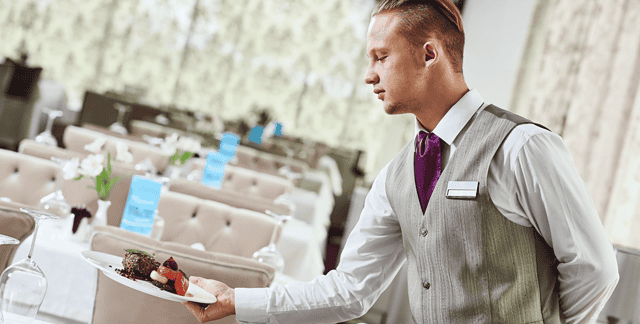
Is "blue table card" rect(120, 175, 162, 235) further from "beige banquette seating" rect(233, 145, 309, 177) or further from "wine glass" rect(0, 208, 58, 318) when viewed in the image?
"beige banquette seating" rect(233, 145, 309, 177)

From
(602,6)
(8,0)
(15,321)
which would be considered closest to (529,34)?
(602,6)

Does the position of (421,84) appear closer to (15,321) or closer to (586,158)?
(15,321)

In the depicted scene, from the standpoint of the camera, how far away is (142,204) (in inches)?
90.7

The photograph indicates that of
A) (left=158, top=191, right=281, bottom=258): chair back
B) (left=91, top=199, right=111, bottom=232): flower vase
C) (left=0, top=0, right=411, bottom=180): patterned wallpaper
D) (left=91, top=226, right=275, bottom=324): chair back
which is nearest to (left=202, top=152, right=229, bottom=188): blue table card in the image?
(left=158, top=191, right=281, bottom=258): chair back

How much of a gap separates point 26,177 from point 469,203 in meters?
2.40

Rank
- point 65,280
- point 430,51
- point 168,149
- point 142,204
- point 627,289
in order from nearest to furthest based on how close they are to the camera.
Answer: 1. point 430,51
2. point 65,280
3. point 627,289
4. point 142,204
5. point 168,149

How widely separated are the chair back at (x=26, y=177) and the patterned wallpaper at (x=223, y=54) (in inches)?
308

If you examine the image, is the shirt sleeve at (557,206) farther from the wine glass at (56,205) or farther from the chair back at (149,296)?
the wine glass at (56,205)

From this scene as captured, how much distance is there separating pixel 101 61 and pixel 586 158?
28.9 ft

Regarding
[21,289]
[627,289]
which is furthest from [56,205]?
[627,289]

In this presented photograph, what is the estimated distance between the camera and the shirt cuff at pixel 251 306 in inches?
51.6

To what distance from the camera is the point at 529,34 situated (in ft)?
19.7

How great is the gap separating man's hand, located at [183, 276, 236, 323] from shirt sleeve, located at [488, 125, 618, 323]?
24.8 inches

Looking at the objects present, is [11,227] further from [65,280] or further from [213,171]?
[213,171]
